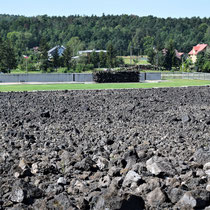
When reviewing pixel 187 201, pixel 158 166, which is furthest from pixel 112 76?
pixel 187 201

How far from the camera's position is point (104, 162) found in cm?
823

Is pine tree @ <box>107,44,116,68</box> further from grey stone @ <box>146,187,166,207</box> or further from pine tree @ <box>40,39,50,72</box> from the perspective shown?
grey stone @ <box>146,187,166,207</box>

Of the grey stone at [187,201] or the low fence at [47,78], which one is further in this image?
the low fence at [47,78]

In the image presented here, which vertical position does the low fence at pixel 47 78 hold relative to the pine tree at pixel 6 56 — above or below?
below

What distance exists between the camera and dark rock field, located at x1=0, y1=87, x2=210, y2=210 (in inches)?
241

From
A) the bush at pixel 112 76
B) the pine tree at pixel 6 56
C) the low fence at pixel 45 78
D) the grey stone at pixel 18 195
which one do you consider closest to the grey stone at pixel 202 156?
the grey stone at pixel 18 195

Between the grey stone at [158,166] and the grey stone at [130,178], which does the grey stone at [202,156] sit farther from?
the grey stone at [130,178]

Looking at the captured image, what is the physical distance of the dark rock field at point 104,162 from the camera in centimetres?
611

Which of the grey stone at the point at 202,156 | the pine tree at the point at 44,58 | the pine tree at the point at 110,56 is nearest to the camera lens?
the grey stone at the point at 202,156

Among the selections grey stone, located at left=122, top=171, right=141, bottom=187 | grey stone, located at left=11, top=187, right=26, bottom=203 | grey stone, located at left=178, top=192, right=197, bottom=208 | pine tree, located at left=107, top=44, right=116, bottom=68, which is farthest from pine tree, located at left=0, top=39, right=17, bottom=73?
grey stone, located at left=178, top=192, right=197, bottom=208

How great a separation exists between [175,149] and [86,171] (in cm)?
248

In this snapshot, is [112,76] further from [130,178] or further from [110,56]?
[110,56]

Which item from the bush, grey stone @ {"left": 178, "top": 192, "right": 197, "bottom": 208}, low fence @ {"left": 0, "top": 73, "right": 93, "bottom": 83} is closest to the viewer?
grey stone @ {"left": 178, "top": 192, "right": 197, "bottom": 208}

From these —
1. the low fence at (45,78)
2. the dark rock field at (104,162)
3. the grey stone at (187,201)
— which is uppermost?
the grey stone at (187,201)
